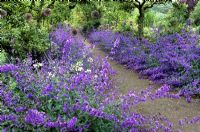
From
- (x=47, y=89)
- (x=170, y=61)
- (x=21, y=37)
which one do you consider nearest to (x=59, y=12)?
(x=21, y=37)

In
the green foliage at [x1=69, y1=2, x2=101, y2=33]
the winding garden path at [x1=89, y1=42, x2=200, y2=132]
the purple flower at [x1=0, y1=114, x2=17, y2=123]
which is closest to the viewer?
the purple flower at [x1=0, y1=114, x2=17, y2=123]

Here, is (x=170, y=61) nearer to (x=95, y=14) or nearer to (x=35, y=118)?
(x=35, y=118)

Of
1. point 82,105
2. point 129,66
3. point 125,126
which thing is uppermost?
point 82,105

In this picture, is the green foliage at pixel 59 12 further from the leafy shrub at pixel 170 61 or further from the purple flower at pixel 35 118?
the purple flower at pixel 35 118

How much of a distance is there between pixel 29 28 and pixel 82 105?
4.38m

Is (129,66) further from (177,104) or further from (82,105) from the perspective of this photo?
(82,105)

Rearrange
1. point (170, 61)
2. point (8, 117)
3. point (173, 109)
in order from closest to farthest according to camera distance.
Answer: point (8, 117) → point (173, 109) → point (170, 61)

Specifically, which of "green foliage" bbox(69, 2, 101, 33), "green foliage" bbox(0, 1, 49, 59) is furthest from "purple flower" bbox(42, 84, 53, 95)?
"green foliage" bbox(69, 2, 101, 33)

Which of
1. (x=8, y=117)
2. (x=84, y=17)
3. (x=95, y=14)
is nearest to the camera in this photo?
(x=8, y=117)

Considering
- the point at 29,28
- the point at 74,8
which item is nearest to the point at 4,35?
the point at 29,28

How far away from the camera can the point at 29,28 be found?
766cm

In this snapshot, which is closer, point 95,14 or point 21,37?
point 21,37

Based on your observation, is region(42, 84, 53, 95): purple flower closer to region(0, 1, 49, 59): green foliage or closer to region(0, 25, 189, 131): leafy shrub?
region(0, 25, 189, 131): leafy shrub

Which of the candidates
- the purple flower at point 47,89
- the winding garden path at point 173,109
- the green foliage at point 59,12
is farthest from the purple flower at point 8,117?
the green foliage at point 59,12
